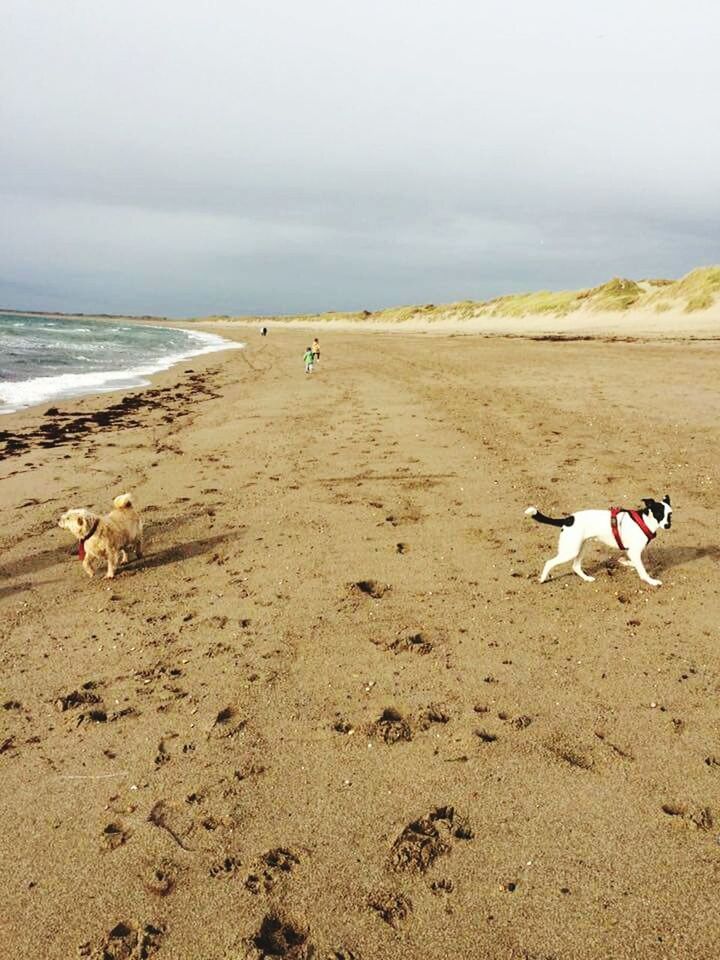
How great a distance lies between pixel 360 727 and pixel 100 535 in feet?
11.5

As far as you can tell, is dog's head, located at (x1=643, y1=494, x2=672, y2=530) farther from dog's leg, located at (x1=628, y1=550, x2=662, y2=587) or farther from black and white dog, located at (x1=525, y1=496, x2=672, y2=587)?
dog's leg, located at (x1=628, y1=550, x2=662, y2=587)

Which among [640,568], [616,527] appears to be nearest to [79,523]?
[616,527]

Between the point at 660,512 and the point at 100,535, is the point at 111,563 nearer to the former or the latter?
the point at 100,535

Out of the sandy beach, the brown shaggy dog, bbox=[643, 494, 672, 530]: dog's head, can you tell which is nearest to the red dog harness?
bbox=[643, 494, 672, 530]: dog's head

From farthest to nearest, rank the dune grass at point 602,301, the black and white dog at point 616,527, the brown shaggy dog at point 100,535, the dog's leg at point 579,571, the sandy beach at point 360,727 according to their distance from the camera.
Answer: the dune grass at point 602,301
the brown shaggy dog at point 100,535
the dog's leg at point 579,571
the black and white dog at point 616,527
the sandy beach at point 360,727

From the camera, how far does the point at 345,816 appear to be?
3186mm

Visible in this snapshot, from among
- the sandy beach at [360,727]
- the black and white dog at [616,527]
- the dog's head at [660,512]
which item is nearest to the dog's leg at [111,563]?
the sandy beach at [360,727]

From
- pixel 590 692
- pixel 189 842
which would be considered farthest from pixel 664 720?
pixel 189 842

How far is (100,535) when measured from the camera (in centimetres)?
588

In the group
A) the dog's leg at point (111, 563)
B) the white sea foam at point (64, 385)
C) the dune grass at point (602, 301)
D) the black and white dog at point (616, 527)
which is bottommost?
the white sea foam at point (64, 385)

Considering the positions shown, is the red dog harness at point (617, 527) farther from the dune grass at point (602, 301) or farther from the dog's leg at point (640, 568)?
the dune grass at point (602, 301)

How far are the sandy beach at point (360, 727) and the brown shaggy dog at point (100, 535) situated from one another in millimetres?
229

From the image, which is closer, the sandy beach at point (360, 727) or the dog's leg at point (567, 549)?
the sandy beach at point (360, 727)

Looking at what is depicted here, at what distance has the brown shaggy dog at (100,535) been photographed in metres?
5.91
